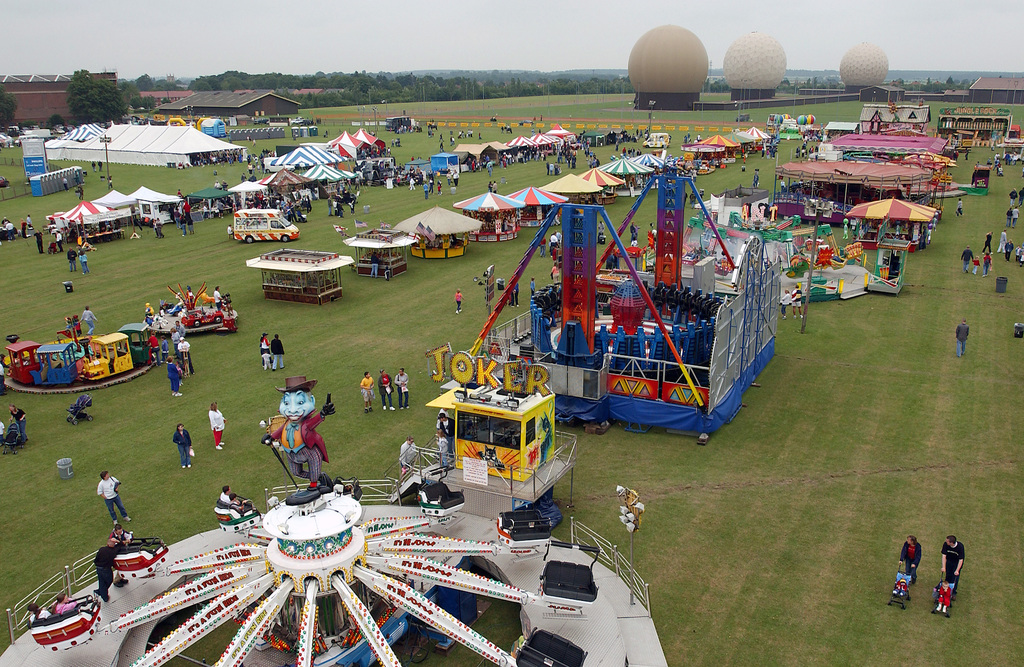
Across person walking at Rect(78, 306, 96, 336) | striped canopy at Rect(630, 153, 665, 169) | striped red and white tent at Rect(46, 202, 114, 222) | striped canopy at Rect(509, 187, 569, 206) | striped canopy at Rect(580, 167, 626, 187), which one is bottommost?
person walking at Rect(78, 306, 96, 336)

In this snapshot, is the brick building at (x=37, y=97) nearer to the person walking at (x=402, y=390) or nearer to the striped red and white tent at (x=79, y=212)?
the striped red and white tent at (x=79, y=212)

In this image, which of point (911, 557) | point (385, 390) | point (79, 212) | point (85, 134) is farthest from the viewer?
point (85, 134)

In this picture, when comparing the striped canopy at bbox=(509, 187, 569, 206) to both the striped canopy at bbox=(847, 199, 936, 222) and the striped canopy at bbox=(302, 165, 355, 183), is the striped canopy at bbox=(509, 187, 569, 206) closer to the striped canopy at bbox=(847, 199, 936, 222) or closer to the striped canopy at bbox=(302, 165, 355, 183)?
the striped canopy at bbox=(302, 165, 355, 183)

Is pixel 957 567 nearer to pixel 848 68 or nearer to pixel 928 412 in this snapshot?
pixel 928 412

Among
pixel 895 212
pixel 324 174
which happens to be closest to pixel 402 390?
pixel 895 212

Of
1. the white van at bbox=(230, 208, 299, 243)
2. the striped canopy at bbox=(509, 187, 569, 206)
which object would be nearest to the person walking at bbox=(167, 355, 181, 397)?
the white van at bbox=(230, 208, 299, 243)

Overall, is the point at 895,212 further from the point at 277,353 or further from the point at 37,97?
the point at 37,97
